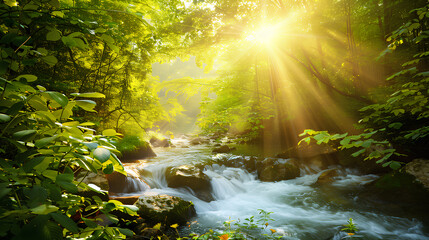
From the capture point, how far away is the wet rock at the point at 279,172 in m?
7.51

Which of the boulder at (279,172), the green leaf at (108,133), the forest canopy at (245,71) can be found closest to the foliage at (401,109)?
the forest canopy at (245,71)

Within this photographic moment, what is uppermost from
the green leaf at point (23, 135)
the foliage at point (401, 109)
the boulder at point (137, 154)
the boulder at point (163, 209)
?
the foliage at point (401, 109)

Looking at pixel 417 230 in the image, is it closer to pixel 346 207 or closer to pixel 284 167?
pixel 346 207

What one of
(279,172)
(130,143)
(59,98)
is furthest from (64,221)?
(130,143)

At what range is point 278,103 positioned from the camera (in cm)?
1095

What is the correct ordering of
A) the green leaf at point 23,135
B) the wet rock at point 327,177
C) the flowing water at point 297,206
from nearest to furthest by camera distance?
the green leaf at point 23,135 → the flowing water at point 297,206 → the wet rock at point 327,177

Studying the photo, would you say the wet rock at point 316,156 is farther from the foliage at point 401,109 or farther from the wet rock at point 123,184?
the wet rock at point 123,184

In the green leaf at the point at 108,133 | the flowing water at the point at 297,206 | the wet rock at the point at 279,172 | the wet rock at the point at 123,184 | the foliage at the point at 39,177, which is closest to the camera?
the foliage at the point at 39,177

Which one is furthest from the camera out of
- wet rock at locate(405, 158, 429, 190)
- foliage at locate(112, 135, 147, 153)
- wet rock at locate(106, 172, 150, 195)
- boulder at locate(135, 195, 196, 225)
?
foliage at locate(112, 135, 147, 153)

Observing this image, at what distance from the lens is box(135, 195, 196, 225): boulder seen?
4039 millimetres

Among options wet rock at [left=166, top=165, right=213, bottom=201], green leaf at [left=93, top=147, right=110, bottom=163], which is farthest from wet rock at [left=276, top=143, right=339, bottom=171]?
green leaf at [left=93, top=147, right=110, bottom=163]

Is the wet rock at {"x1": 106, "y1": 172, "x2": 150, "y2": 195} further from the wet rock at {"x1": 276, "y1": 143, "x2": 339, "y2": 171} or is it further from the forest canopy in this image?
the wet rock at {"x1": 276, "y1": 143, "x2": 339, "y2": 171}

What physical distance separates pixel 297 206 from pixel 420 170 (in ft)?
10.2

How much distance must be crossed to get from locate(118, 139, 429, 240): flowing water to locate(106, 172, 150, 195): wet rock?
403mm
